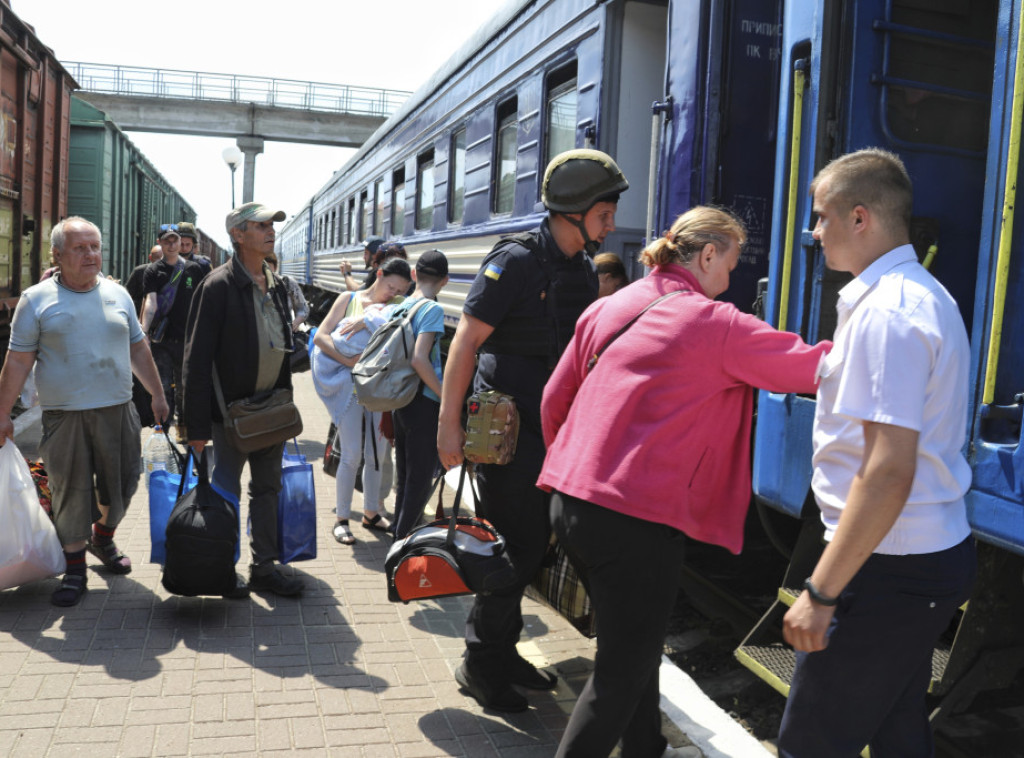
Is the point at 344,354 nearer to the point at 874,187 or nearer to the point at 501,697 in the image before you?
the point at 501,697

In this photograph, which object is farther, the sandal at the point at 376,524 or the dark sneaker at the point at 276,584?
the sandal at the point at 376,524

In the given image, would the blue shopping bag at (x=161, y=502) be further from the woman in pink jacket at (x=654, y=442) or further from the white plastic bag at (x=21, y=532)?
the woman in pink jacket at (x=654, y=442)

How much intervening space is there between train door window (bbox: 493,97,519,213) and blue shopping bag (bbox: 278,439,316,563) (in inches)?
111

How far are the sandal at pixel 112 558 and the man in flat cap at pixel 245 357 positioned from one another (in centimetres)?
66

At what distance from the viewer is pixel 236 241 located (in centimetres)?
453

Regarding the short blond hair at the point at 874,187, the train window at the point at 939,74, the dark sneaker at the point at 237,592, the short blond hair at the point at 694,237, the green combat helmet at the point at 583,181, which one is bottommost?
the dark sneaker at the point at 237,592

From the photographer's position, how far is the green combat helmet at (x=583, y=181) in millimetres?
3154

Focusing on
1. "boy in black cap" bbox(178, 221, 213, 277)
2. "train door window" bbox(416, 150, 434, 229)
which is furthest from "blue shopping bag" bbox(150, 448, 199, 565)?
"train door window" bbox(416, 150, 434, 229)

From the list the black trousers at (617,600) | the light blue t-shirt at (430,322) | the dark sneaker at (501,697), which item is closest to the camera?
the black trousers at (617,600)

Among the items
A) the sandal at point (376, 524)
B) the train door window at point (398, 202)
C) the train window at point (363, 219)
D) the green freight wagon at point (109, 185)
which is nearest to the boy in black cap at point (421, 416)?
the sandal at point (376, 524)

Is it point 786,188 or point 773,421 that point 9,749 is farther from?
point 786,188

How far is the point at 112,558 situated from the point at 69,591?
18.0 inches

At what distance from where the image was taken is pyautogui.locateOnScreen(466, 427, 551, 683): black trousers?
3.26 m

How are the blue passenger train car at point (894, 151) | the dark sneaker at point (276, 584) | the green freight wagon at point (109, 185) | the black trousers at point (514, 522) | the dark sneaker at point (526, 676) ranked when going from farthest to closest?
the green freight wagon at point (109, 185) → the dark sneaker at point (276, 584) → the dark sneaker at point (526, 676) → the black trousers at point (514, 522) → the blue passenger train car at point (894, 151)
